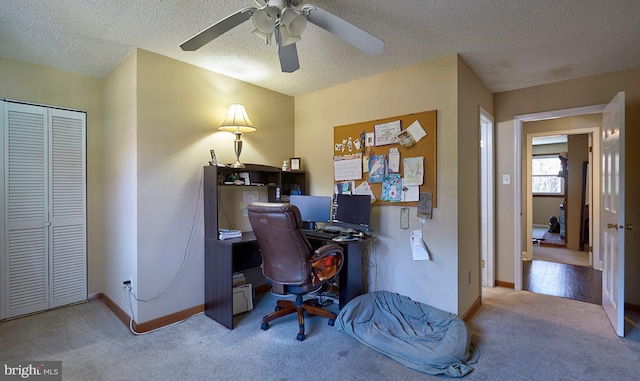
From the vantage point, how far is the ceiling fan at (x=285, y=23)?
1.61 m

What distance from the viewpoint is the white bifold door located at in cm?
274

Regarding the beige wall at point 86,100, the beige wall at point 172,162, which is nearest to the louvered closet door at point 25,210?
the beige wall at point 86,100

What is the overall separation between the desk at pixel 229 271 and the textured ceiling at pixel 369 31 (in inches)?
66.1

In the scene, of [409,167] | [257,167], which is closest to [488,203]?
[409,167]

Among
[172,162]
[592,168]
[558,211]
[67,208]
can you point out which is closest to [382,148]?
[172,162]

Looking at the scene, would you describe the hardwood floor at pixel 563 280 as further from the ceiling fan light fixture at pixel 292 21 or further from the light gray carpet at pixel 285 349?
the ceiling fan light fixture at pixel 292 21

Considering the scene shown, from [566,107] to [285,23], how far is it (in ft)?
10.5

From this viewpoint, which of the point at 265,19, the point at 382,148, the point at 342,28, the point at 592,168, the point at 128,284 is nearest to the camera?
the point at 265,19

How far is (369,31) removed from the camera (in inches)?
88.5

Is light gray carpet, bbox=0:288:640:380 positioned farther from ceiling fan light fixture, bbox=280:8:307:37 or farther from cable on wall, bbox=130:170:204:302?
ceiling fan light fixture, bbox=280:8:307:37

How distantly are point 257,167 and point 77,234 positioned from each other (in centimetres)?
198

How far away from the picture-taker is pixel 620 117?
7.77ft

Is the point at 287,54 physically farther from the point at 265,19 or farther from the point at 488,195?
the point at 488,195

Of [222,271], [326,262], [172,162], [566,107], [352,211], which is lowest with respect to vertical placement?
[222,271]
